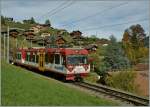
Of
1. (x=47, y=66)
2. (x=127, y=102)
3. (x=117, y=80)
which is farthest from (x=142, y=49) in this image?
(x=127, y=102)

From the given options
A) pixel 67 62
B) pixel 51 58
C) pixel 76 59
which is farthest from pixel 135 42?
pixel 67 62

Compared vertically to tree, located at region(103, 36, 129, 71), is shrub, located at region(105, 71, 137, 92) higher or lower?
lower

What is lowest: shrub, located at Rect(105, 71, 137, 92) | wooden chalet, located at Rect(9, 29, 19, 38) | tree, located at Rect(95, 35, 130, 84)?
shrub, located at Rect(105, 71, 137, 92)

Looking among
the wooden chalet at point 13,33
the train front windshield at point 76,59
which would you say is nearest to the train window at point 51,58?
the train front windshield at point 76,59

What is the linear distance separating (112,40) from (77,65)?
45.8m

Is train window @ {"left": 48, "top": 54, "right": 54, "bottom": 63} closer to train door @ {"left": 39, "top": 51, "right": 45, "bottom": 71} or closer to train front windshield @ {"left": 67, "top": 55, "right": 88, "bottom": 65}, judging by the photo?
train door @ {"left": 39, "top": 51, "right": 45, "bottom": 71}

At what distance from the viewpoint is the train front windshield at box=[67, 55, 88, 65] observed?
85.4 ft

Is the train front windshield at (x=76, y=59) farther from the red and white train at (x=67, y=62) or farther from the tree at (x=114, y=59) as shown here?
the tree at (x=114, y=59)

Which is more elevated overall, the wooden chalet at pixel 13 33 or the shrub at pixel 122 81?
the wooden chalet at pixel 13 33

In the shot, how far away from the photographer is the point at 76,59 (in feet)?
86.8

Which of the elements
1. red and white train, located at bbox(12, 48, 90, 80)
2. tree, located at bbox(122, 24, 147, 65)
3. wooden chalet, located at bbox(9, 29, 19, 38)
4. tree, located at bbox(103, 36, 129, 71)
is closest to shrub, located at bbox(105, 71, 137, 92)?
red and white train, located at bbox(12, 48, 90, 80)

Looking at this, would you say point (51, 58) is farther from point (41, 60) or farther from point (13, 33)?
point (13, 33)

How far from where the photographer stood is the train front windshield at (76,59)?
26031 millimetres

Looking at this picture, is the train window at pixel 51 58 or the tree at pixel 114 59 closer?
the train window at pixel 51 58
